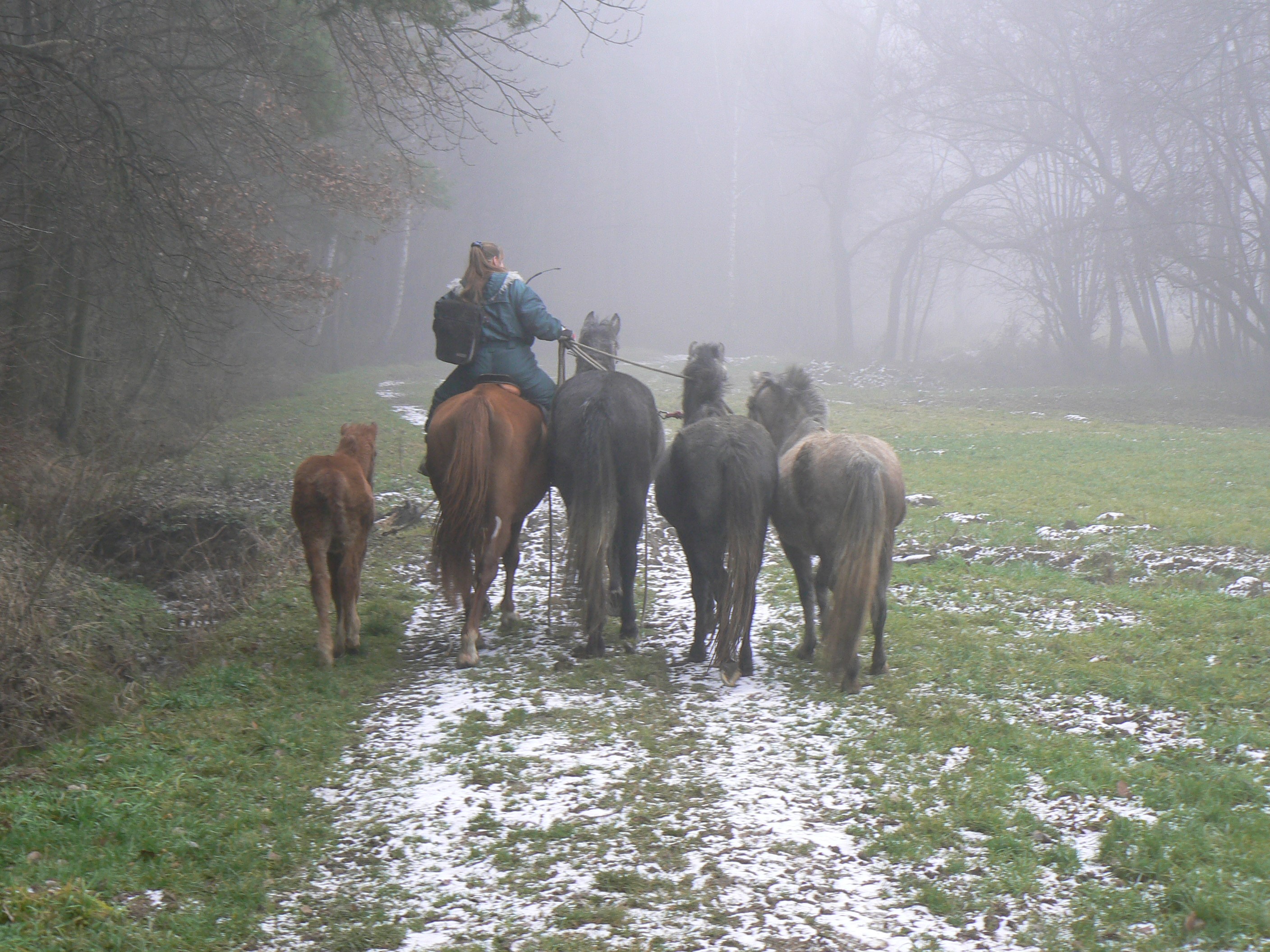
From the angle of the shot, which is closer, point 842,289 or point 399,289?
point 399,289

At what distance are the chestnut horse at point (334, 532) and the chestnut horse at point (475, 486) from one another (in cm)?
52

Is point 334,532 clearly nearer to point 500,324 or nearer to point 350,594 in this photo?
point 350,594

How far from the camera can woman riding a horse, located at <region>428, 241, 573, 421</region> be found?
24.1 feet

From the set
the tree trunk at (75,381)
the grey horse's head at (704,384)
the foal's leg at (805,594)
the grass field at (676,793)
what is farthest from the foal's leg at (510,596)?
the tree trunk at (75,381)

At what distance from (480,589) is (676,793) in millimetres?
2498

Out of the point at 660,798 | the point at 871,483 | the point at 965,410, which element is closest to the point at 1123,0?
the point at 965,410

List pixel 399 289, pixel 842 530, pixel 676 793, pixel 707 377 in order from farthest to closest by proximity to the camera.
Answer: pixel 399 289 < pixel 707 377 < pixel 842 530 < pixel 676 793

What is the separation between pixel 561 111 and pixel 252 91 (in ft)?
138

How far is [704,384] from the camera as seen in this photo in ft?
24.7

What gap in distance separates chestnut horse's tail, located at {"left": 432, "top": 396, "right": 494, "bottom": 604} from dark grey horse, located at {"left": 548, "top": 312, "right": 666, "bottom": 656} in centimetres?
56

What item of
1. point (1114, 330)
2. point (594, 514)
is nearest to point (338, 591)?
point (594, 514)

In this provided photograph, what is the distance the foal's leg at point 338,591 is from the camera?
646 centimetres

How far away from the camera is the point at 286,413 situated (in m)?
21.4

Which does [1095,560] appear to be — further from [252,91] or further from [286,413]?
[286,413]
